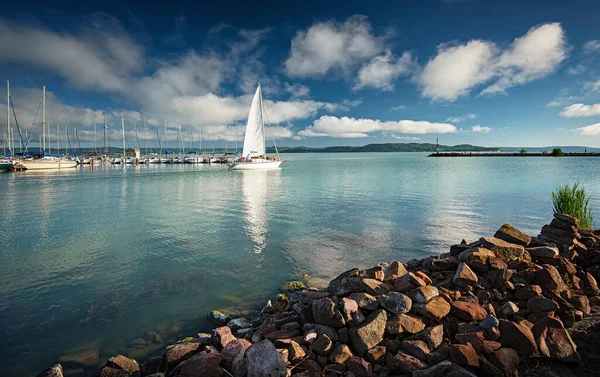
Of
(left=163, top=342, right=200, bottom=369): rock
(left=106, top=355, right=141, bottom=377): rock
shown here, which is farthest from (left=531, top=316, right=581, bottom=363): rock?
(left=106, top=355, right=141, bottom=377): rock

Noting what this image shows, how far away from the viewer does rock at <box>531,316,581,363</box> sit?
4.89 meters

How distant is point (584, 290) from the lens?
7551mm

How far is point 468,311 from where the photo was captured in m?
5.99

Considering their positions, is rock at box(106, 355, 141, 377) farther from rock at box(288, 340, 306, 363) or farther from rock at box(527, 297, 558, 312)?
rock at box(527, 297, 558, 312)

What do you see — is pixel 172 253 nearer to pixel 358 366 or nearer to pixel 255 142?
pixel 358 366

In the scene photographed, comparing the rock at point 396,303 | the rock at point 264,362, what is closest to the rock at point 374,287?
the rock at point 396,303

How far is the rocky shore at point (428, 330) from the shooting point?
16.4 feet

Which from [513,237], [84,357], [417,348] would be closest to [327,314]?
[417,348]

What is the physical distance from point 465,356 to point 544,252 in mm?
5501

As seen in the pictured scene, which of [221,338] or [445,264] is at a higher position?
[445,264]

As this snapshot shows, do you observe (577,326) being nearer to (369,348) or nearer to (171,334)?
(369,348)

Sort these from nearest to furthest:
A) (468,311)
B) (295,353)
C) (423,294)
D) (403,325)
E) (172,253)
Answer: (295,353)
(403,325)
(468,311)
(423,294)
(172,253)

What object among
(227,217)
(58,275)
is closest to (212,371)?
(58,275)

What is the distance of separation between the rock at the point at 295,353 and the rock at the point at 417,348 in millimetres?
1814
